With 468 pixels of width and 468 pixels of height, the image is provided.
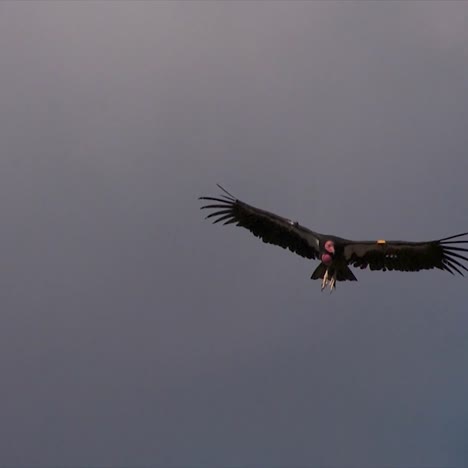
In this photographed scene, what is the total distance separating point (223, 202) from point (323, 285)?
457cm

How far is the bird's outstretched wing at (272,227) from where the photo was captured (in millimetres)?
27359

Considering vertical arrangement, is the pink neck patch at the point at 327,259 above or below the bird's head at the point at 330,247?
below

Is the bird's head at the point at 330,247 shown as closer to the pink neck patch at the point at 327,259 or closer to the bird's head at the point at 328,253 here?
the bird's head at the point at 328,253

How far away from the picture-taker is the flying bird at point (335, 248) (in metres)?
26.8

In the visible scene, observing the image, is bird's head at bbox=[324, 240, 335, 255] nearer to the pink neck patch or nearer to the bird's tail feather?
the pink neck patch

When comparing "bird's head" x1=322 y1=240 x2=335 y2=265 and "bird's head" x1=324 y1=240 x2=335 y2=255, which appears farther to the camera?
"bird's head" x1=324 y1=240 x2=335 y2=255

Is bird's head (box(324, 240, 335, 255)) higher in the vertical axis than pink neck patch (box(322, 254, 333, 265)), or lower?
higher

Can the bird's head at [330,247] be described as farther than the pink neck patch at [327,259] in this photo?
Yes

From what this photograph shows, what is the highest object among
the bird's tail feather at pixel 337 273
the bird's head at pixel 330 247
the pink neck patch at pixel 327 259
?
the bird's head at pixel 330 247

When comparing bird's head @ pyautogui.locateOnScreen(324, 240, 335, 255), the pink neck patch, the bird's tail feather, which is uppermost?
bird's head @ pyautogui.locateOnScreen(324, 240, 335, 255)

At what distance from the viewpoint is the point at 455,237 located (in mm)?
25984

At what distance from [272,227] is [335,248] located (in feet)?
8.16

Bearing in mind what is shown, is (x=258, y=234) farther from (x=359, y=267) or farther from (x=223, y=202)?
(x=359, y=267)

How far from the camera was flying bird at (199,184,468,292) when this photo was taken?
26766 mm
